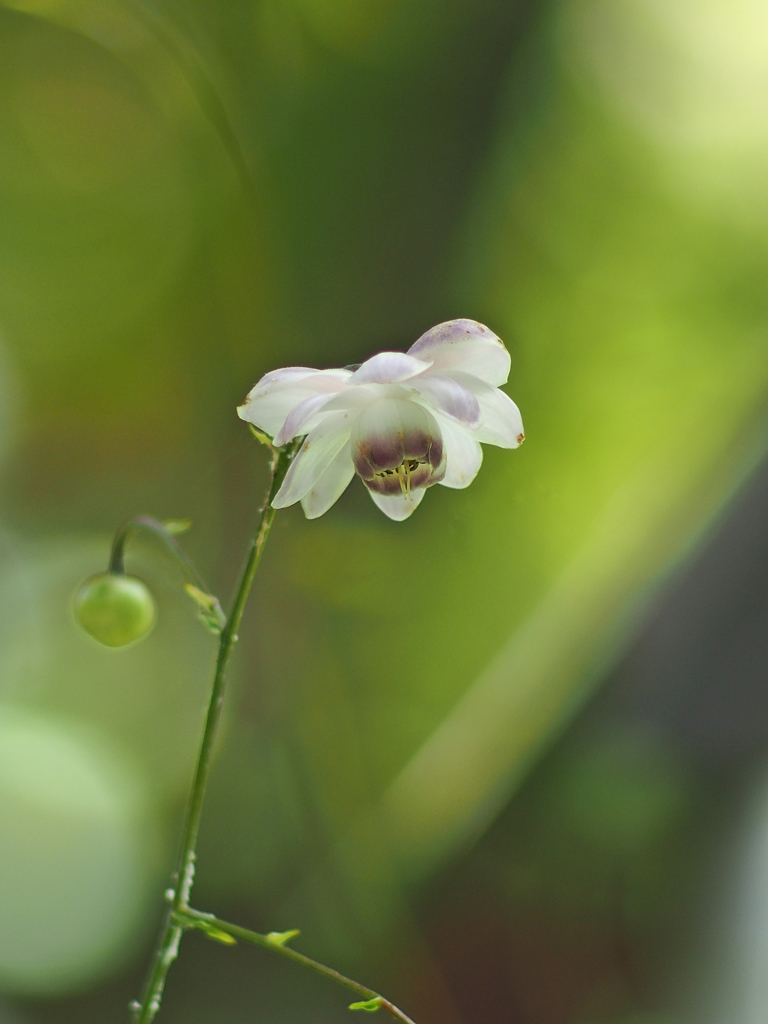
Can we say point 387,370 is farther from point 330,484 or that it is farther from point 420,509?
point 420,509

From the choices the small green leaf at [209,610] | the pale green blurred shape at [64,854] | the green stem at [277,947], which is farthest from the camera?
the pale green blurred shape at [64,854]

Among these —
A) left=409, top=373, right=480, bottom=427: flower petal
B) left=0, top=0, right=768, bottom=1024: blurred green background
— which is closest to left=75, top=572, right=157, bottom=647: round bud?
left=409, top=373, right=480, bottom=427: flower petal

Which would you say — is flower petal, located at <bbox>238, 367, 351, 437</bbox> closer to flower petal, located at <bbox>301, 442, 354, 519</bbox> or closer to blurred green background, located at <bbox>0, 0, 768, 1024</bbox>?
flower petal, located at <bbox>301, 442, 354, 519</bbox>

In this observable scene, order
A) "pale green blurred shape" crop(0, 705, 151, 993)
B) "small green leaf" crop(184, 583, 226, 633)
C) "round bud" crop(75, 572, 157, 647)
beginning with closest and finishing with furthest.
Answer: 1. "small green leaf" crop(184, 583, 226, 633)
2. "round bud" crop(75, 572, 157, 647)
3. "pale green blurred shape" crop(0, 705, 151, 993)

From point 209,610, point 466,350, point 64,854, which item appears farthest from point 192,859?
point 64,854

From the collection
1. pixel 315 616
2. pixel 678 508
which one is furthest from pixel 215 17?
pixel 678 508

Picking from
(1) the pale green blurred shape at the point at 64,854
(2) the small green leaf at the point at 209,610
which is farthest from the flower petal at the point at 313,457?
(1) the pale green blurred shape at the point at 64,854

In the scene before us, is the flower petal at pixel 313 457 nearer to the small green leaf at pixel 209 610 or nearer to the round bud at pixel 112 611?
the small green leaf at pixel 209 610
